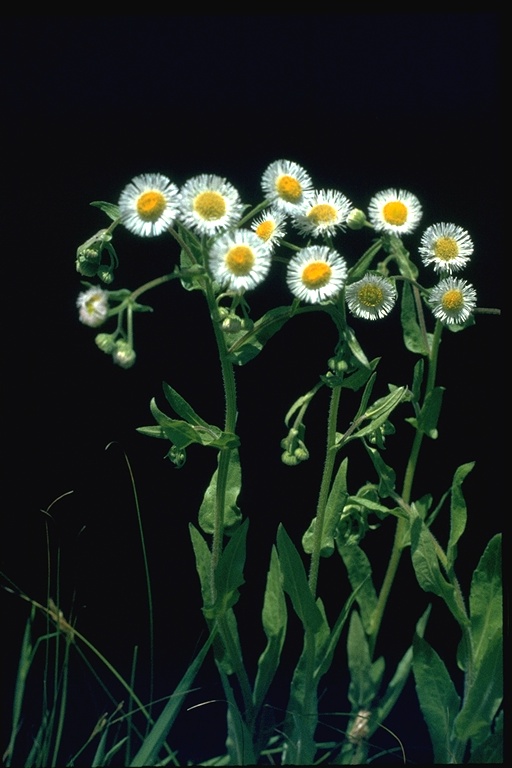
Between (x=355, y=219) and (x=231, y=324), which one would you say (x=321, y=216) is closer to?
(x=355, y=219)

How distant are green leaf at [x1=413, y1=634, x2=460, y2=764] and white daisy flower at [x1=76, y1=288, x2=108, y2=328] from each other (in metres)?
0.58

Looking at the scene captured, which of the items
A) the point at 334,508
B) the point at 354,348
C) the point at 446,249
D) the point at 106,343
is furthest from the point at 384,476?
the point at 106,343

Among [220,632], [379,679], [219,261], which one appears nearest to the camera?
[219,261]

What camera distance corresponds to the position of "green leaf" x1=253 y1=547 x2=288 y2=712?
1.21 meters

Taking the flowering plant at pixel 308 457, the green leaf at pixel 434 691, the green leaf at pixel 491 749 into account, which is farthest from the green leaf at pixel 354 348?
the green leaf at pixel 491 749

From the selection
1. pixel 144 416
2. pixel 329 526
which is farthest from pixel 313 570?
pixel 144 416

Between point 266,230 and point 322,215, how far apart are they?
0.07 meters

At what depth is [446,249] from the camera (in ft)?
3.78

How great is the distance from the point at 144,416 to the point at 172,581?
25 cm

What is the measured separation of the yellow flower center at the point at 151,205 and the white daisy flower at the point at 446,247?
331 millimetres

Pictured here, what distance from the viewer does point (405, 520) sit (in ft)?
4.08

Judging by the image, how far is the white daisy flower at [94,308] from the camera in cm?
99

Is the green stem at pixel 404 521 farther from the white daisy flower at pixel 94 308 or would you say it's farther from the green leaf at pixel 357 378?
the white daisy flower at pixel 94 308

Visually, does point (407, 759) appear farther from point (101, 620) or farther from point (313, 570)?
point (101, 620)
